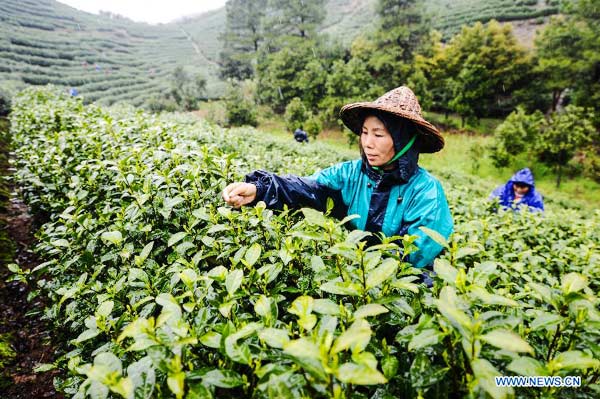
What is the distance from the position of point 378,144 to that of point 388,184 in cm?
28

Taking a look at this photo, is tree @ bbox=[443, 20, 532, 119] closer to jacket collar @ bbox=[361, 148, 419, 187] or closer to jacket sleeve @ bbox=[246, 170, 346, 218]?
jacket collar @ bbox=[361, 148, 419, 187]

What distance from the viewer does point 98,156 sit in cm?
256

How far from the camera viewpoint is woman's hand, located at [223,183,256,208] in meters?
1.59

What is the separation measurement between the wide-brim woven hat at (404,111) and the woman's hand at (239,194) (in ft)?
2.85

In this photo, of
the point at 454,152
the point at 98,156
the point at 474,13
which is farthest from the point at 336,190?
the point at 474,13

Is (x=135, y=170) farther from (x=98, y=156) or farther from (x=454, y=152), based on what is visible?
(x=454, y=152)

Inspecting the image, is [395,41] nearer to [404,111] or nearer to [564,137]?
[564,137]

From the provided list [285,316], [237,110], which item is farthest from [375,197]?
[237,110]

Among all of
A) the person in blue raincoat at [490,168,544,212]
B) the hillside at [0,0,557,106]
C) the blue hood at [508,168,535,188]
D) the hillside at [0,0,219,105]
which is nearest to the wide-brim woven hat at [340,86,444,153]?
the person in blue raincoat at [490,168,544,212]

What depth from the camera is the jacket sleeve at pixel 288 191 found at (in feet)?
5.79

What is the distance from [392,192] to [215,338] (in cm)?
148

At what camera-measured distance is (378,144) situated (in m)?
1.94

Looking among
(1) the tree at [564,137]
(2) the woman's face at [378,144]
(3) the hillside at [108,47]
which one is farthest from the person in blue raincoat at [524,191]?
(3) the hillside at [108,47]

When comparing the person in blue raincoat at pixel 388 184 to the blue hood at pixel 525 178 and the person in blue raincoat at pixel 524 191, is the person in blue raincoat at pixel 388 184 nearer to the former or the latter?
the person in blue raincoat at pixel 524 191
